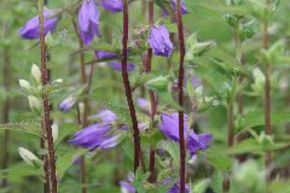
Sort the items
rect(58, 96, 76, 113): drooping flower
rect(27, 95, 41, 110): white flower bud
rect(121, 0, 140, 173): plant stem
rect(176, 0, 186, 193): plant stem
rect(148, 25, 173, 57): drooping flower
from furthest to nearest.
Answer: rect(58, 96, 76, 113): drooping flower < rect(27, 95, 41, 110): white flower bud < rect(148, 25, 173, 57): drooping flower < rect(121, 0, 140, 173): plant stem < rect(176, 0, 186, 193): plant stem

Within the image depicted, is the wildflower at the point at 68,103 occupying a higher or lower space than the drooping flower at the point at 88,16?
lower

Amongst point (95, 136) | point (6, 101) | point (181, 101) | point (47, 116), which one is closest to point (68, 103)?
point (95, 136)

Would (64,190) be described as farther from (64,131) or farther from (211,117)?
(211,117)

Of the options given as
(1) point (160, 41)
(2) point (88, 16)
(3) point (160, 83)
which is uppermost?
(2) point (88, 16)

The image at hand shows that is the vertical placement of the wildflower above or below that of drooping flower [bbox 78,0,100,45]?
below

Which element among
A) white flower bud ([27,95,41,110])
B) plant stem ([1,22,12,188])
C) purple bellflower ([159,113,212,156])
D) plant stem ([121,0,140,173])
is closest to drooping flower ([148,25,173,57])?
plant stem ([121,0,140,173])

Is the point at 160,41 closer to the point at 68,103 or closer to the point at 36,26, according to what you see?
the point at 36,26

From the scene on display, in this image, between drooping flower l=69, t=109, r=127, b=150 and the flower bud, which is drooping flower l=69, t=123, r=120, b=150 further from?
the flower bud

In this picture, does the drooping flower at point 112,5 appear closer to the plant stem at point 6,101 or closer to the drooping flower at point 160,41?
the drooping flower at point 160,41

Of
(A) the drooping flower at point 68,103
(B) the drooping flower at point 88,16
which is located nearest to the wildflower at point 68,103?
(A) the drooping flower at point 68,103
